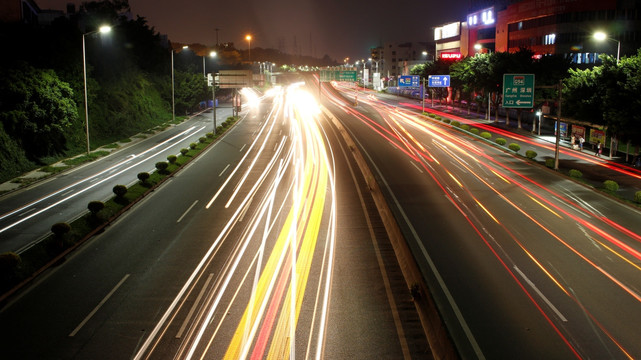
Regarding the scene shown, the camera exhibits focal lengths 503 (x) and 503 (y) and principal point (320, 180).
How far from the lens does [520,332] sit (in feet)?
52.6

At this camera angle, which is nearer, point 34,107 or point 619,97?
point 619,97

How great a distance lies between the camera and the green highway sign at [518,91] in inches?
1886

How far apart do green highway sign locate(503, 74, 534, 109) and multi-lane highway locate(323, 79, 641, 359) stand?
20.7ft

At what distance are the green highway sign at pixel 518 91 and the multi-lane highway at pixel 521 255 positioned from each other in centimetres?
631

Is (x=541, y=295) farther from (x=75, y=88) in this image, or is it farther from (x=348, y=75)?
(x=348, y=75)

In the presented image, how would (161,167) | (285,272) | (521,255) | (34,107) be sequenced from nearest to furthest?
(285,272) → (521,255) → (161,167) → (34,107)

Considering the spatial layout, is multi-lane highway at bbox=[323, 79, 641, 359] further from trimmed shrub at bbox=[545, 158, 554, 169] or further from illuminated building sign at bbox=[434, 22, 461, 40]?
illuminated building sign at bbox=[434, 22, 461, 40]

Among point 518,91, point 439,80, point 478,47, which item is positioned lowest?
point 518,91

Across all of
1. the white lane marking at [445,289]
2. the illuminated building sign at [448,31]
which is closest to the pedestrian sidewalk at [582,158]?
the white lane marking at [445,289]

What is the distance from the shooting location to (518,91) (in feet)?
158

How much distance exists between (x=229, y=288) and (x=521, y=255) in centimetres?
1314

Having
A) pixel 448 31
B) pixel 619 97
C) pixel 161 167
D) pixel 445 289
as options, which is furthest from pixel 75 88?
pixel 448 31

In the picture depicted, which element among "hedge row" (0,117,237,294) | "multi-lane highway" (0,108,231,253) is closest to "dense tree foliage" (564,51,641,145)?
"hedge row" (0,117,237,294)

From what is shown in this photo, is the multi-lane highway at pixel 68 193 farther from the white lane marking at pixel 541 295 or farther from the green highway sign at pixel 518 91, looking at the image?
the green highway sign at pixel 518 91
